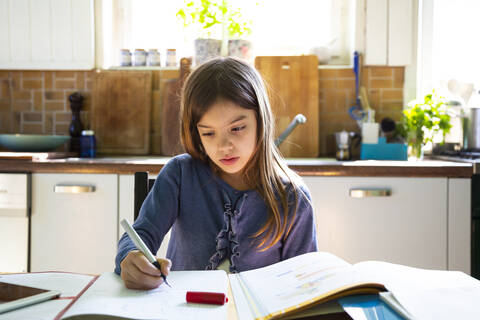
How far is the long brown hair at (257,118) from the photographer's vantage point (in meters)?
1.12

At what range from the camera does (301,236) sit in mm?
1138

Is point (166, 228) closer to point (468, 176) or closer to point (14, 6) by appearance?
point (468, 176)

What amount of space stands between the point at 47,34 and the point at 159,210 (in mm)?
1790

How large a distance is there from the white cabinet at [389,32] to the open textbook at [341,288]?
1.81 meters

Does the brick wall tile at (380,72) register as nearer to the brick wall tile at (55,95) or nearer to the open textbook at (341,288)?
the brick wall tile at (55,95)

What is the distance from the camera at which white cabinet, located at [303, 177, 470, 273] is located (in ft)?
6.06

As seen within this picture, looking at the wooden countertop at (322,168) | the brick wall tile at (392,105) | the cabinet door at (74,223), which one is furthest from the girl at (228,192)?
the brick wall tile at (392,105)

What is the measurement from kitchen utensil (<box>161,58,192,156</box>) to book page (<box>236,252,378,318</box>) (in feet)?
5.34

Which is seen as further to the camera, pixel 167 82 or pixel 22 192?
pixel 167 82

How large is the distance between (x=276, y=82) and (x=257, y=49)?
1.23ft

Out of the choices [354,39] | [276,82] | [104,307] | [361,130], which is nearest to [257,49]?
[276,82]

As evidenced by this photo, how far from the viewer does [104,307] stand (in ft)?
2.01

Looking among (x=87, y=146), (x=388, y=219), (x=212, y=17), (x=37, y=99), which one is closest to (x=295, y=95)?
(x=212, y=17)

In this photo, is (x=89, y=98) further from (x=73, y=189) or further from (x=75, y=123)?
(x=73, y=189)
